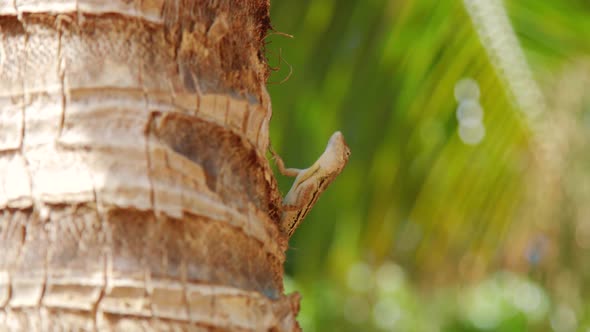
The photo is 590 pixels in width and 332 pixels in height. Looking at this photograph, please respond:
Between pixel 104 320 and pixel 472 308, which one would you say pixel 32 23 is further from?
pixel 472 308

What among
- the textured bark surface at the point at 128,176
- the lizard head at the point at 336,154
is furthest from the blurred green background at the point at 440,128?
the textured bark surface at the point at 128,176

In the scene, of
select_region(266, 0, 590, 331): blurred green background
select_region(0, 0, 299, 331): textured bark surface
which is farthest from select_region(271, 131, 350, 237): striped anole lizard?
select_region(266, 0, 590, 331): blurred green background

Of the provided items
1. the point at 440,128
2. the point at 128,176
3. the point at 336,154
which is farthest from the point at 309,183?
the point at 440,128

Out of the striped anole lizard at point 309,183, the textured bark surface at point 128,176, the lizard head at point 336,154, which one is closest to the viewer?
the textured bark surface at point 128,176

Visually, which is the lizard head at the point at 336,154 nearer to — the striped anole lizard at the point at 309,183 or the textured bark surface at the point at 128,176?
the striped anole lizard at the point at 309,183

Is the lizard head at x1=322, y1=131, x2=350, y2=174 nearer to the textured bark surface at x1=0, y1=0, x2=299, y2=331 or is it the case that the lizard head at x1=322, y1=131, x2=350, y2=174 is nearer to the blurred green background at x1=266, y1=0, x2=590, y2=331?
the textured bark surface at x1=0, y1=0, x2=299, y2=331

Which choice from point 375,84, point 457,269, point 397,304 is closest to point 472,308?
point 397,304
